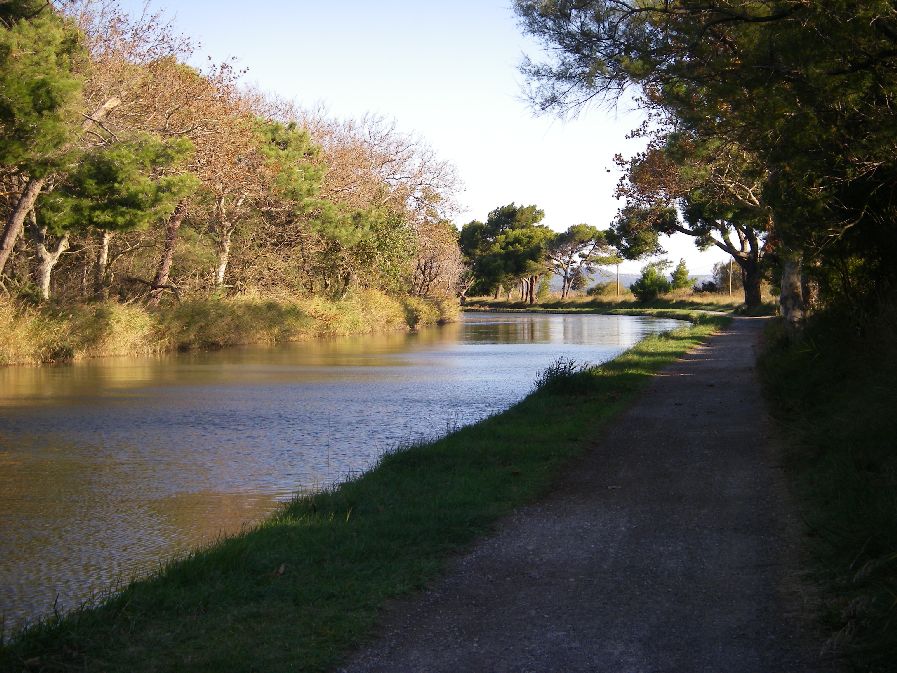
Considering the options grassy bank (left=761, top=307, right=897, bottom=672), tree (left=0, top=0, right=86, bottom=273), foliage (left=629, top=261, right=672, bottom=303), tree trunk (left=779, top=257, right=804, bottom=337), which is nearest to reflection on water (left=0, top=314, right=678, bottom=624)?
grassy bank (left=761, top=307, right=897, bottom=672)

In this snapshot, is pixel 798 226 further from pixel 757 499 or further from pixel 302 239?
pixel 302 239

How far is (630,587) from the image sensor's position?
5.77 meters

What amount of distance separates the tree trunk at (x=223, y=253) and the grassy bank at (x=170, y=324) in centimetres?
169

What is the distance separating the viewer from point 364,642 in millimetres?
4992

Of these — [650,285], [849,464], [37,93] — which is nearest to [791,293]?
[849,464]

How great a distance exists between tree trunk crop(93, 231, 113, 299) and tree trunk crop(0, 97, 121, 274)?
190 inches

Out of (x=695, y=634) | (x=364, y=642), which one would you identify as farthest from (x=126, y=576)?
(x=695, y=634)

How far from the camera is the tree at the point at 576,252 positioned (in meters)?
103

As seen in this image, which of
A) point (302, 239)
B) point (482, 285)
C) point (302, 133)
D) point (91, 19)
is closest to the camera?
point (91, 19)

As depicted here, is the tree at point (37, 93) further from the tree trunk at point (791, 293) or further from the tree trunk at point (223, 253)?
the tree trunk at point (791, 293)

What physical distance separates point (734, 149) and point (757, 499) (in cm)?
1196

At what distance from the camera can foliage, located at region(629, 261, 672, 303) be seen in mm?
80500

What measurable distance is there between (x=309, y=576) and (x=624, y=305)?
77.7m

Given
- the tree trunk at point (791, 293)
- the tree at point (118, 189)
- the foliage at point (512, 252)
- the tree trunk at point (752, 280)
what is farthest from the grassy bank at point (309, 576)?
the foliage at point (512, 252)
